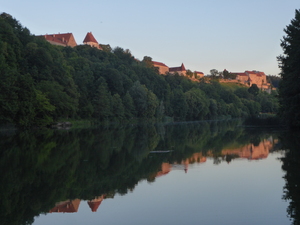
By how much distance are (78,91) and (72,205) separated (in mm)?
61143

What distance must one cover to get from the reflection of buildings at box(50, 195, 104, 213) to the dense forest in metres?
31.8

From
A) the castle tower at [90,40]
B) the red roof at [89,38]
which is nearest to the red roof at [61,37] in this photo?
the castle tower at [90,40]

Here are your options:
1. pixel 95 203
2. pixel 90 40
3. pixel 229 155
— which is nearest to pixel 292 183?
pixel 95 203

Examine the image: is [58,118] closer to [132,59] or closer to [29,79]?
[29,79]

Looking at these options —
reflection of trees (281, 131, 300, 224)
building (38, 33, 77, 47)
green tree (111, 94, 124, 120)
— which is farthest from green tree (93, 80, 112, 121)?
building (38, 33, 77, 47)

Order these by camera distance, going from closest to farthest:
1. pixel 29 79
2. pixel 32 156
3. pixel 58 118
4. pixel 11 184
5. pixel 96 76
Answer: pixel 11 184, pixel 32 156, pixel 29 79, pixel 58 118, pixel 96 76

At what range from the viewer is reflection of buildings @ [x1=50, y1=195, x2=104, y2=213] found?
9.33 meters

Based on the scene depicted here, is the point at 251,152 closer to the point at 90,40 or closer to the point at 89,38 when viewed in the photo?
the point at 90,40

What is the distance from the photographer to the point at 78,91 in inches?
2739

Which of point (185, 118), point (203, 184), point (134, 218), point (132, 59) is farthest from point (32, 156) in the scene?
point (132, 59)

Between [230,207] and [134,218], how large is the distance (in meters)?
2.49

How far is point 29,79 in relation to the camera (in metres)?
45.4

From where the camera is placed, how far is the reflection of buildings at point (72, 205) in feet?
30.6

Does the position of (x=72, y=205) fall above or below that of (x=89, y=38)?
below
